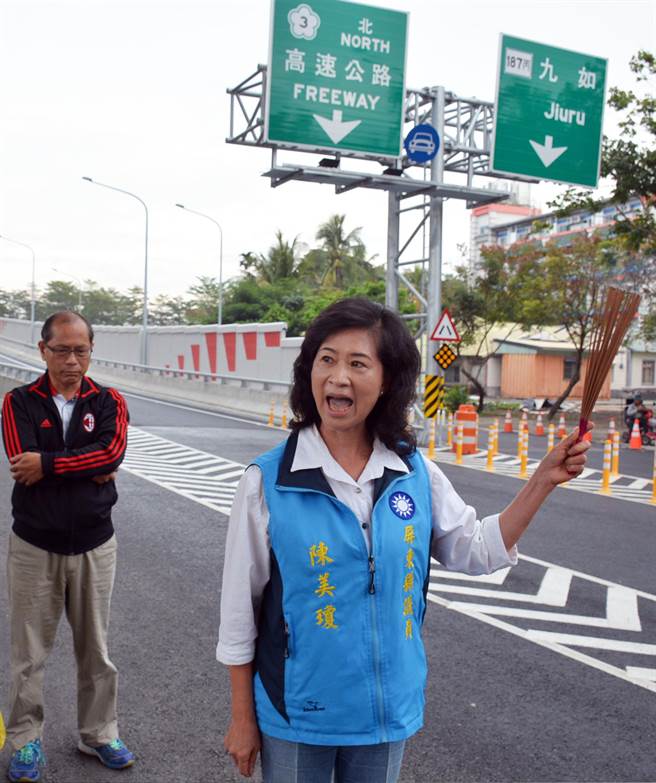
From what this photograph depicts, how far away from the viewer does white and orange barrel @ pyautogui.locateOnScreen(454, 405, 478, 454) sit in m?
17.4

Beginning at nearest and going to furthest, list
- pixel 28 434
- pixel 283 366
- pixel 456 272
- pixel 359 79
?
pixel 28 434 < pixel 359 79 < pixel 283 366 < pixel 456 272

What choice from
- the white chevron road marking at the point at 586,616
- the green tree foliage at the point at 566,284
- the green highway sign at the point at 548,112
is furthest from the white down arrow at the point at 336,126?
the green tree foliage at the point at 566,284

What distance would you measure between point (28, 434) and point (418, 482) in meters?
2.06

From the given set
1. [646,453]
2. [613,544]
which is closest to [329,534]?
[613,544]

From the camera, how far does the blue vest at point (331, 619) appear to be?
6.91 ft

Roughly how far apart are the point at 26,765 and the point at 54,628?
0.56 m

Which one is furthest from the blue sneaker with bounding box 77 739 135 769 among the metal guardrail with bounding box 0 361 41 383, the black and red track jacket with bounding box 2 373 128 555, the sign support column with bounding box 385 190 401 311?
the metal guardrail with bounding box 0 361 41 383

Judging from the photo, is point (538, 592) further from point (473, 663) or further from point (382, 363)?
point (382, 363)

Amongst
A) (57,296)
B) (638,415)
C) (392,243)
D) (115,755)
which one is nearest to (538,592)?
(115,755)

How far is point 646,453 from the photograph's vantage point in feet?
65.1

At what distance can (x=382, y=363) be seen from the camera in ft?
7.52

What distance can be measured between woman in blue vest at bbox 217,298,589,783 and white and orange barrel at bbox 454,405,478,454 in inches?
595

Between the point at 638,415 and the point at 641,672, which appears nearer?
the point at 641,672

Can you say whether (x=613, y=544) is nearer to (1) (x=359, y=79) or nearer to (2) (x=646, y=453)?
(1) (x=359, y=79)
